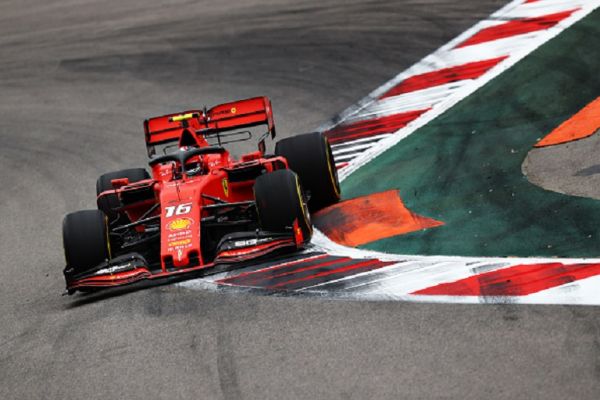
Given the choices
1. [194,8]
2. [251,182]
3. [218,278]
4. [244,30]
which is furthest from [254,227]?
[194,8]

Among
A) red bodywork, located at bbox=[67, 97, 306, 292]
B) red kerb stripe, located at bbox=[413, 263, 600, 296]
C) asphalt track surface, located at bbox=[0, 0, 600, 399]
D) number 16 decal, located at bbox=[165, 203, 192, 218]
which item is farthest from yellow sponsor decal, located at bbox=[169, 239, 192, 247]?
red kerb stripe, located at bbox=[413, 263, 600, 296]

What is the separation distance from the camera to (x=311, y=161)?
39.4ft

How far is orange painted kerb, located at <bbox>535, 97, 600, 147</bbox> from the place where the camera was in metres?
12.0

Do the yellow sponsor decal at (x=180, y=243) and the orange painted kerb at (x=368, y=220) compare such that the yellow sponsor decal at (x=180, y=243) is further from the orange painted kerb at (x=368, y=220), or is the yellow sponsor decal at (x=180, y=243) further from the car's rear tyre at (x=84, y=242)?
the orange painted kerb at (x=368, y=220)

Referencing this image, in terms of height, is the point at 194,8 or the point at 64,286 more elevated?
the point at 194,8

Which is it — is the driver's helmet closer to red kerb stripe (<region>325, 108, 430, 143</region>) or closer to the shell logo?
the shell logo

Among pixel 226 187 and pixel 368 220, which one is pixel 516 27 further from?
pixel 226 187

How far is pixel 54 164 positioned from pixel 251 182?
5.54 meters

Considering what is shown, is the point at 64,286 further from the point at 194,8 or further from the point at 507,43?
the point at 194,8

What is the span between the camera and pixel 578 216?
9.49m

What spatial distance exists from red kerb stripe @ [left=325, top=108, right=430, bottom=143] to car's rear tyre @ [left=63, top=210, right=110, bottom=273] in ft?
16.4

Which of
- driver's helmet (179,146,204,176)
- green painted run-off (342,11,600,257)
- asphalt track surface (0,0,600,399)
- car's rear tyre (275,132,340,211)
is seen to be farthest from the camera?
car's rear tyre (275,132,340,211)

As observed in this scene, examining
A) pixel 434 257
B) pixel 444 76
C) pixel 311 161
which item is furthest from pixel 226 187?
pixel 444 76

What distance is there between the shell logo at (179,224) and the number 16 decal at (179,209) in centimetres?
9
